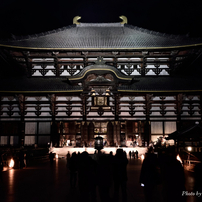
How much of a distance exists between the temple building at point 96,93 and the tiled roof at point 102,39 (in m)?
0.36

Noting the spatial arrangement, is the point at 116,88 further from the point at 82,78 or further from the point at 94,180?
the point at 94,180

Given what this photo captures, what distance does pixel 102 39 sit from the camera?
3098 centimetres

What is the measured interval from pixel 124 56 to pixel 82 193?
22.1m

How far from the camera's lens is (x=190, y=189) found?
8859mm

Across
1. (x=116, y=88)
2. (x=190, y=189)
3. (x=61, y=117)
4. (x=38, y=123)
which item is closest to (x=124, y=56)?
(x=116, y=88)

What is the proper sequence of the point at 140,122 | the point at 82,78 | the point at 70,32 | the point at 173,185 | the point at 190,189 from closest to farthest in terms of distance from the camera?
the point at 173,185 → the point at 190,189 → the point at 82,78 → the point at 140,122 → the point at 70,32

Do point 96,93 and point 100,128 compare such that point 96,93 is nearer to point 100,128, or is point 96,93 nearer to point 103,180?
point 100,128

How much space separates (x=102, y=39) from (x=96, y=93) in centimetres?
928

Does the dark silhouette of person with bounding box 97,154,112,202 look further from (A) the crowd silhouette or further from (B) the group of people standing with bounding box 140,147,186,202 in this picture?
(B) the group of people standing with bounding box 140,147,186,202

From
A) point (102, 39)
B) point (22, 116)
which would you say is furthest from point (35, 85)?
point (102, 39)

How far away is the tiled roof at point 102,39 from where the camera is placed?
2775 centimetres

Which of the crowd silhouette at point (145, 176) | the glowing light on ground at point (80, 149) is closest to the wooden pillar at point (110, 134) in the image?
the glowing light on ground at point (80, 149)

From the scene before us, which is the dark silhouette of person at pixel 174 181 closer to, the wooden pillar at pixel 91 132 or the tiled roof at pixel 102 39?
the wooden pillar at pixel 91 132

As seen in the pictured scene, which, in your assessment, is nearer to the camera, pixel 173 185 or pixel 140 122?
pixel 173 185
